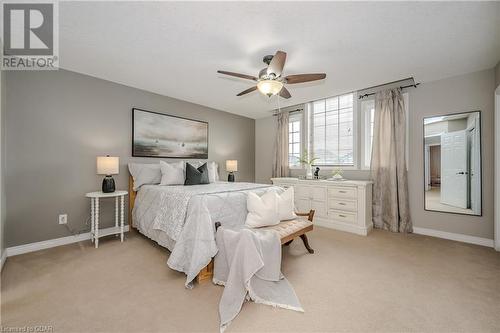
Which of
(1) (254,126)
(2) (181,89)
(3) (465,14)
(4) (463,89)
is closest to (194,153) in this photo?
(2) (181,89)

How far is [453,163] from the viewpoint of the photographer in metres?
3.30

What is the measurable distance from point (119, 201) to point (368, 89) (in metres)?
4.89

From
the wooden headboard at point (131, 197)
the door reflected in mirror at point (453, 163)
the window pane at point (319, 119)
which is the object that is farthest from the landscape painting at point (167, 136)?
the door reflected in mirror at point (453, 163)

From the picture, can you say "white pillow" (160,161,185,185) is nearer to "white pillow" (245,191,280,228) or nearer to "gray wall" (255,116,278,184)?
"white pillow" (245,191,280,228)

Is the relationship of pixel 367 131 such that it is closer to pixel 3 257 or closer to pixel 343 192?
pixel 343 192

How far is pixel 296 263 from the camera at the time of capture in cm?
246

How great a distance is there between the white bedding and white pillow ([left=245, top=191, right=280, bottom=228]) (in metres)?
0.10

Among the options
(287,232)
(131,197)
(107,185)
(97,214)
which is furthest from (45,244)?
(287,232)

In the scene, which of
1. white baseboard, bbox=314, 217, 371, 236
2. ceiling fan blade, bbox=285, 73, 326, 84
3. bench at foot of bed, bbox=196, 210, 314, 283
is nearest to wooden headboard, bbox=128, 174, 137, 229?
bench at foot of bed, bbox=196, 210, 314, 283

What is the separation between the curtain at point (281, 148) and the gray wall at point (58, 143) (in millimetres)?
2998

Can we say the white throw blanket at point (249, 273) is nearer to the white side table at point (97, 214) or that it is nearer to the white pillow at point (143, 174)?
the white side table at point (97, 214)

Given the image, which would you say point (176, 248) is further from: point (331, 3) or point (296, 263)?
point (331, 3)

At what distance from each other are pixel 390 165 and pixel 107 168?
4571mm

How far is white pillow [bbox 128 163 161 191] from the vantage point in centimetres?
353
